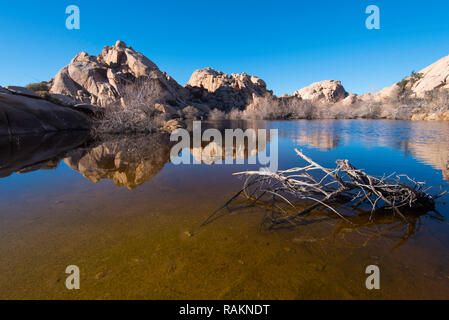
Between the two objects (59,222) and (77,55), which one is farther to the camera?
(77,55)

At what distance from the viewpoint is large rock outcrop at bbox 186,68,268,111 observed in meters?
79.4

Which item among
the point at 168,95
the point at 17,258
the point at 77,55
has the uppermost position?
the point at 77,55

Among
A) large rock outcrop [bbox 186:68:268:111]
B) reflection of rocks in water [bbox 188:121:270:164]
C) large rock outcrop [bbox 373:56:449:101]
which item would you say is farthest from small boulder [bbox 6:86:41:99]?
large rock outcrop [bbox 373:56:449:101]

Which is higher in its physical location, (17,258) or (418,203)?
(418,203)

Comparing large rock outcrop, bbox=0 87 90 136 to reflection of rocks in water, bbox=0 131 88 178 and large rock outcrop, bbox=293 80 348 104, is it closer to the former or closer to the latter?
reflection of rocks in water, bbox=0 131 88 178

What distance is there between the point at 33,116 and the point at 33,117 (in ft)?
0.29

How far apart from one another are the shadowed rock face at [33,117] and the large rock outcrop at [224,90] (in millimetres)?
62134

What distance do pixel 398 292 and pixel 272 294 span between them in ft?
3.76

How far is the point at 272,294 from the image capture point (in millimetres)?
1693

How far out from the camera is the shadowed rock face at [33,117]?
37.8 ft

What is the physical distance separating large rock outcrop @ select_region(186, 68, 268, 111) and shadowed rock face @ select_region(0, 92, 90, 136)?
62.1 m

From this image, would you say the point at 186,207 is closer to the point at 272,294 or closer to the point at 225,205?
the point at 225,205

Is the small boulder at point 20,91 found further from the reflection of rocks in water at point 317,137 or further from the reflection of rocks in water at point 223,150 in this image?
the reflection of rocks in water at point 317,137
